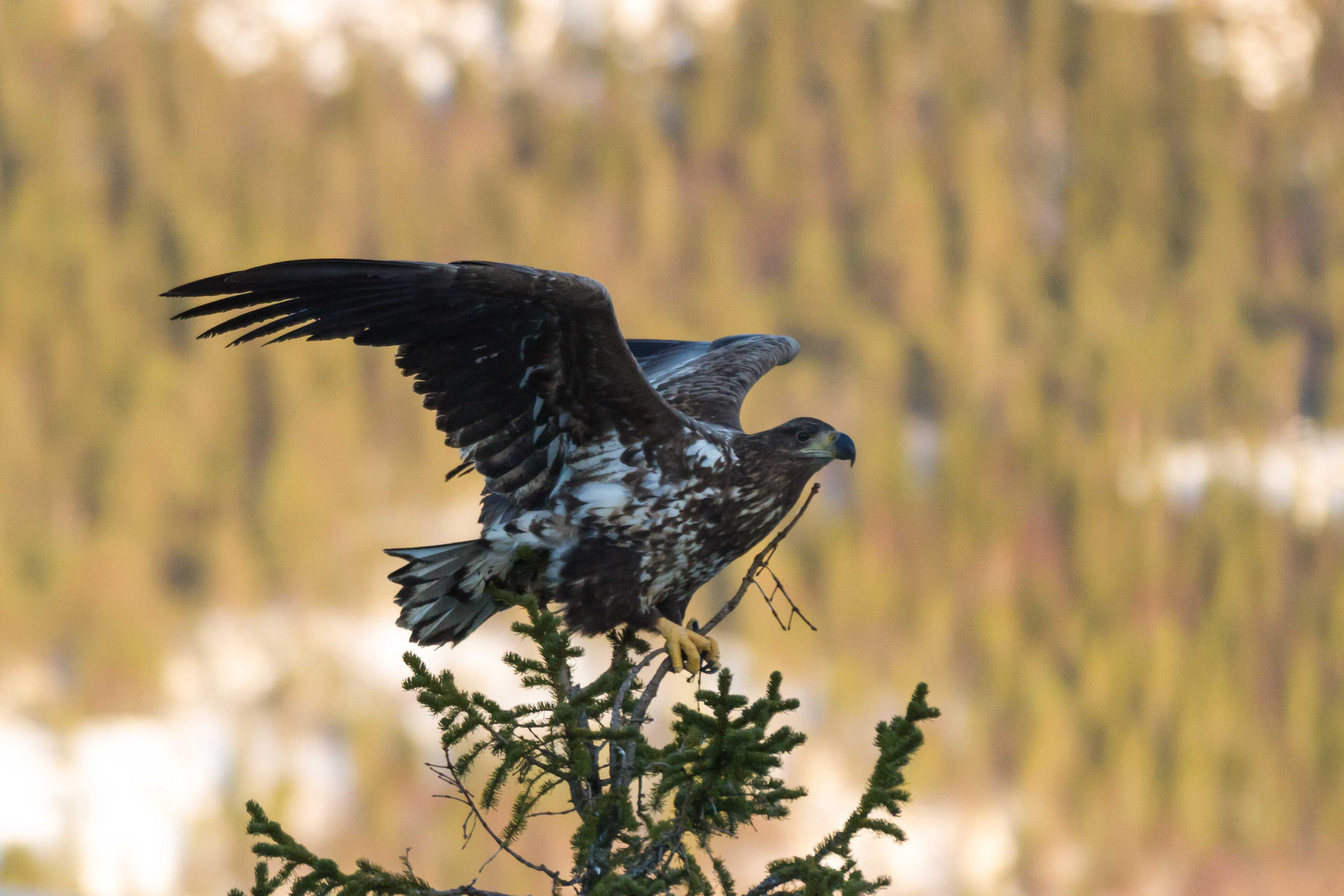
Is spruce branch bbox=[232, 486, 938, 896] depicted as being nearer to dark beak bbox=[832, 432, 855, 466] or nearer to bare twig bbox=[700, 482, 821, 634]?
bare twig bbox=[700, 482, 821, 634]

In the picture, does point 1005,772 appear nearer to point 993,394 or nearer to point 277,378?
point 993,394

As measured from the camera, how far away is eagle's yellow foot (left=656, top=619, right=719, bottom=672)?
2.96 meters

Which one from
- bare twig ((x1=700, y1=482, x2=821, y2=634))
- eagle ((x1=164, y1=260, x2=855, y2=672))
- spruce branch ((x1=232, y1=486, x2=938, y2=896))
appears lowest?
spruce branch ((x1=232, y1=486, x2=938, y2=896))

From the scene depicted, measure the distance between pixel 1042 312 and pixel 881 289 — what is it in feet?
4.94

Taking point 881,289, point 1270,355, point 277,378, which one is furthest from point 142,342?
point 1270,355

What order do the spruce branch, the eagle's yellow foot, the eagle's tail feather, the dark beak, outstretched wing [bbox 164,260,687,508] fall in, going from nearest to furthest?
the spruce branch → outstretched wing [bbox 164,260,687,508] → the eagle's tail feather → the eagle's yellow foot → the dark beak

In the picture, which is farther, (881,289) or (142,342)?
(881,289)

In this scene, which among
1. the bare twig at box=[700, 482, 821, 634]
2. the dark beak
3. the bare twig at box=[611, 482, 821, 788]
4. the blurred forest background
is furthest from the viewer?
the blurred forest background

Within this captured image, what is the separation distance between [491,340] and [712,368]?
132 cm

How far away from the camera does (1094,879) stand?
10.9 m

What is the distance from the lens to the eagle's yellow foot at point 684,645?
2.96m

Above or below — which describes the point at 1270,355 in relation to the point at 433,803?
above

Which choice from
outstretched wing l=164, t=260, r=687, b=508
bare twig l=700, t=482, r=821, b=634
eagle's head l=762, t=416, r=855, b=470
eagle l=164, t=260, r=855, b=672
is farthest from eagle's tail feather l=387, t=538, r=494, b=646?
eagle's head l=762, t=416, r=855, b=470

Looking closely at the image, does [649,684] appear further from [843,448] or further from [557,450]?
[843,448]
